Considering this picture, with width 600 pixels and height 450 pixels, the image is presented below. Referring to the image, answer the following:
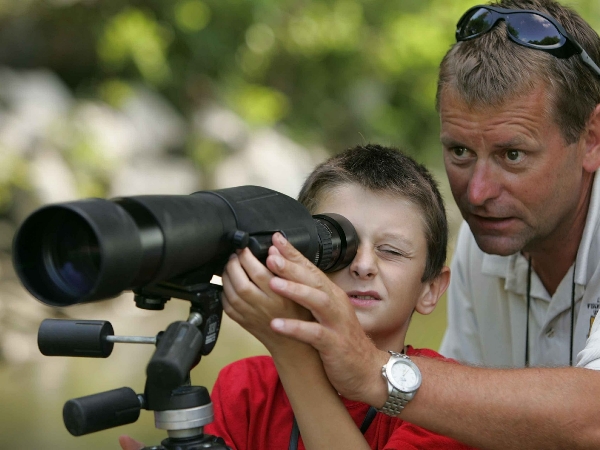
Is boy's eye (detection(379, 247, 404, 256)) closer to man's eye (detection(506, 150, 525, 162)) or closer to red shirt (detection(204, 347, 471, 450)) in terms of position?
red shirt (detection(204, 347, 471, 450))

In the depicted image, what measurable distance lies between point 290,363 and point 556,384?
582mm

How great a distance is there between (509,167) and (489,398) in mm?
787

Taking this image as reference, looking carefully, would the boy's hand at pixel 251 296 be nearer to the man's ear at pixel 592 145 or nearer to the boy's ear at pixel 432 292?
the boy's ear at pixel 432 292

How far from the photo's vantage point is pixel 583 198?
2533 millimetres

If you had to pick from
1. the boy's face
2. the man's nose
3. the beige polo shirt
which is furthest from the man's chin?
the boy's face

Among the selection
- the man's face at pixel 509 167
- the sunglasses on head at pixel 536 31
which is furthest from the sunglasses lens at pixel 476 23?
the man's face at pixel 509 167

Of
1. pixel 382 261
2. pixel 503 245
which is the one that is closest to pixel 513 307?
pixel 503 245

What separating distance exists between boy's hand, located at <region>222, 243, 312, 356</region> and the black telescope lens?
0.25m

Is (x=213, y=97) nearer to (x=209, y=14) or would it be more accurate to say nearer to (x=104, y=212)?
(x=209, y=14)

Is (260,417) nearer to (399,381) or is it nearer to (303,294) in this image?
(399,381)

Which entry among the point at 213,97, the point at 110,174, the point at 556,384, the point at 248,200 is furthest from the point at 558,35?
the point at 213,97

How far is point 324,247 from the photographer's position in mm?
1667

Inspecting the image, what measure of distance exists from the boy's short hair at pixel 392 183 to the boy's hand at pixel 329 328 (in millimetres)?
467

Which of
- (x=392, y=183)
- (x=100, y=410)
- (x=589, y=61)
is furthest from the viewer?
(x=589, y=61)
